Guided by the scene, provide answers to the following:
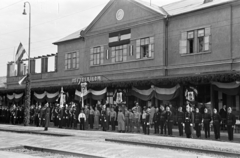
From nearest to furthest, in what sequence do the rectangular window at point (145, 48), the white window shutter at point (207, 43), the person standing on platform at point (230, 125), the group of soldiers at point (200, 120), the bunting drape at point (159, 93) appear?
the person standing on platform at point (230, 125) → the group of soldiers at point (200, 120) → the bunting drape at point (159, 93) → the white window shutter at point (207, 43) → the rectangular window at point (145, 48)

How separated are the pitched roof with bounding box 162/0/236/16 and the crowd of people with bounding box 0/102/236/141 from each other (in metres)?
7.55

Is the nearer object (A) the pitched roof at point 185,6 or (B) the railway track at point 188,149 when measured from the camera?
(B) the railway track at point 188,149

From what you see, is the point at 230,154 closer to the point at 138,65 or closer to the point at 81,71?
the point at 138,65

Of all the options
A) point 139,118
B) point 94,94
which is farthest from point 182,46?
point 94,94

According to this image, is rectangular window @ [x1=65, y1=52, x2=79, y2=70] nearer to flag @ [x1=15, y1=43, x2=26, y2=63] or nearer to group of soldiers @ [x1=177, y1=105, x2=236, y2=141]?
flag @ [x1=15, y1=43, x2=26, y2=63]

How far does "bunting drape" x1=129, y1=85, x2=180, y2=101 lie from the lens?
23.3 meters

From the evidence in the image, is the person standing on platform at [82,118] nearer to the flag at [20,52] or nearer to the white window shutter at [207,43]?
the flag at [20,52]

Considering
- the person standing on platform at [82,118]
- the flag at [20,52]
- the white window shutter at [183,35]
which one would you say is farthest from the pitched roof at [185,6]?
the flag at [20,52]

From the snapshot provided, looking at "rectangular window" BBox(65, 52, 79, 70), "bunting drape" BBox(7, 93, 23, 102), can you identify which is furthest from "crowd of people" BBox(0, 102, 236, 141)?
"rectangular window" BBox(65, 52, 79, 70)

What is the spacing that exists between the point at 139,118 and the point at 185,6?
36.5 ft

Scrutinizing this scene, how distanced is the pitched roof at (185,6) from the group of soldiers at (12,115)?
16357mm

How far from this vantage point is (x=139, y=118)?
75.4 feet

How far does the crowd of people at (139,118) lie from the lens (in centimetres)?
1914

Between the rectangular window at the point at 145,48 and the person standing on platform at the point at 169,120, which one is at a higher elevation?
the rectangular window at the point at 145,48
